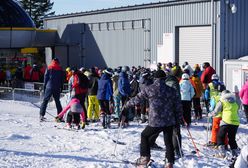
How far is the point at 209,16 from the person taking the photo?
2075 centimetres

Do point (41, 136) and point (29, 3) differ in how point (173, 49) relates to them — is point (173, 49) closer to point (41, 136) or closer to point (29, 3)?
point (41, 136)

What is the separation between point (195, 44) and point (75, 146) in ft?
44.2

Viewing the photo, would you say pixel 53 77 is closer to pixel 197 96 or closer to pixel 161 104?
pixel 197 96

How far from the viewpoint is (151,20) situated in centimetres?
2417

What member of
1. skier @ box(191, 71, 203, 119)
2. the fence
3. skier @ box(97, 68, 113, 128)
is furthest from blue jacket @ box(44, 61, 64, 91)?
the fence

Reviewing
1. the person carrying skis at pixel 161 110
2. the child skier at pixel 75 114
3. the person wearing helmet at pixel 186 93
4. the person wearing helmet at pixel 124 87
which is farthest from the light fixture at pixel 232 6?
the person carrying skis at pixel 161 110

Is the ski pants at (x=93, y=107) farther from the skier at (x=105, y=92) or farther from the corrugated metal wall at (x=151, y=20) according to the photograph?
the corrugated metal wall at (x=151, y=20)

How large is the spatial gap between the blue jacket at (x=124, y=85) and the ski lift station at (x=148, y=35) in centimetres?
888

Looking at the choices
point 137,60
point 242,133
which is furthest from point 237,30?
point 242,133

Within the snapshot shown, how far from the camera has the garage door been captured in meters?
21.1

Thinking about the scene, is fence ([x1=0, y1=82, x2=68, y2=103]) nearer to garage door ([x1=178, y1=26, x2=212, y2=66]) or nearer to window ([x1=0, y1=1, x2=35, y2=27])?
garage door ([x1=178, y1=26, x2=212, y2=66])

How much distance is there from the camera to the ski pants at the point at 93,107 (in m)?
13.0

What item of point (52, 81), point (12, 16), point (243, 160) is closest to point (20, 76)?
point (12, 16)

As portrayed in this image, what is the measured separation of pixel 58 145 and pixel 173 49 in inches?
556
